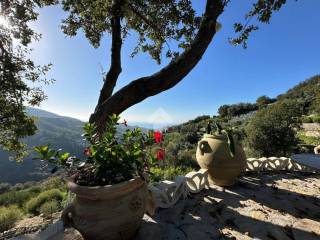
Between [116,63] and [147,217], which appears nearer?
[147,217]

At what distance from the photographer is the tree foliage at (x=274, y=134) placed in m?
8.88

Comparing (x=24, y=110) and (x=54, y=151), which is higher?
(x=24, y=110)

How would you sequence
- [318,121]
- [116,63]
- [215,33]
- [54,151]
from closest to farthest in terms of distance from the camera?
1. [54,151]
2. [215,33]
3. [116,63]
4. [318,121]

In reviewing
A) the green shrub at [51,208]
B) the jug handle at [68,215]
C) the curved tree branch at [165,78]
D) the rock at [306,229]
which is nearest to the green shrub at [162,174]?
the jug handle at [68,215]

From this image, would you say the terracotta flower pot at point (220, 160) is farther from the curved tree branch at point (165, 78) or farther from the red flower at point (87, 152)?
the red flower at point (87, 152)

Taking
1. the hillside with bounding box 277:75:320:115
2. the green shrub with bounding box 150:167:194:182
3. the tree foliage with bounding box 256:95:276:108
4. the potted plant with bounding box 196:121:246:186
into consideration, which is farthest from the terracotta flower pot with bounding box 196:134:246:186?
the tree foliage with bounding box 256:95:276:108

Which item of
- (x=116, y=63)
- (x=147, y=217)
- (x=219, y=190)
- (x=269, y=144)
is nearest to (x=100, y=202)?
(x=147, y=217)

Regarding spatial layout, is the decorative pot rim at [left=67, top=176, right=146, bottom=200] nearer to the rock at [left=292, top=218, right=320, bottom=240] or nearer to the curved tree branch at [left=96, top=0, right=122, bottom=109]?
the rock at [left=292, top=218, right=320, bottom=240]

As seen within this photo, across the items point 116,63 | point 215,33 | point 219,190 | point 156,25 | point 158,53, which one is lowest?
point 219,190

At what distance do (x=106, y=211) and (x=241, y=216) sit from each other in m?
1.67

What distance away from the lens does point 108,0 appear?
175 inches

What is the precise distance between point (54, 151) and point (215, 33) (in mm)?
2668

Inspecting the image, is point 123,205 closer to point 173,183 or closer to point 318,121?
point 173,183

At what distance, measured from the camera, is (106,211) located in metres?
1.75
